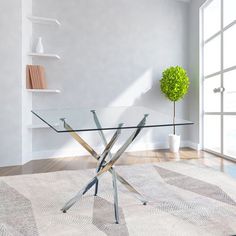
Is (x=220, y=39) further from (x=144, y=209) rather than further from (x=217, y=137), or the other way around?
(x=144, y=209)

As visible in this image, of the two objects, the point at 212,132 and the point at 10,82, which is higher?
the point at 10,82

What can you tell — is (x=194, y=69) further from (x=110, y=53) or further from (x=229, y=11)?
(x=110, y=53)

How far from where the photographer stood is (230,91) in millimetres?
3125

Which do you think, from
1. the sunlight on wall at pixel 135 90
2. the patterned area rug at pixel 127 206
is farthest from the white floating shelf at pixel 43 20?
the patterned area rug at pixel 127 206

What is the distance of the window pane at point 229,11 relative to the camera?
3061 mm

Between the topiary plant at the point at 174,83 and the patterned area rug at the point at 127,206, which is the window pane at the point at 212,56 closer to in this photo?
the topiary plant at the point at 174,83

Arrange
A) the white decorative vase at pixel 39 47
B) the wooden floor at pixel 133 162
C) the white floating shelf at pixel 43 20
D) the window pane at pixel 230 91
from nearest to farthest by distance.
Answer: the wooden floor at pixel 133 162 < the window pane at pixel 230 91 < the white floating shelf at pixel 43 20 < the white decorative vase at pixel 39 47

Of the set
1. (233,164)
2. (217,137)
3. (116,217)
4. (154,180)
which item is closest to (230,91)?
(217,137)

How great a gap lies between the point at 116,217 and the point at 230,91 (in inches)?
101

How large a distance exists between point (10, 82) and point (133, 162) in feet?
6.39

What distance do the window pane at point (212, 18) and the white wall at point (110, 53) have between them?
1.35 feet

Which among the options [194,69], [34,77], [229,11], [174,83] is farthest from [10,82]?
[229,11]

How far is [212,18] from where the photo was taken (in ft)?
11.8

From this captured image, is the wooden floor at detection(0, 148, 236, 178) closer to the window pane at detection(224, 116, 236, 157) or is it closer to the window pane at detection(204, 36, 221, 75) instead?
the window pane at detection(224, 116, 236, 157)
